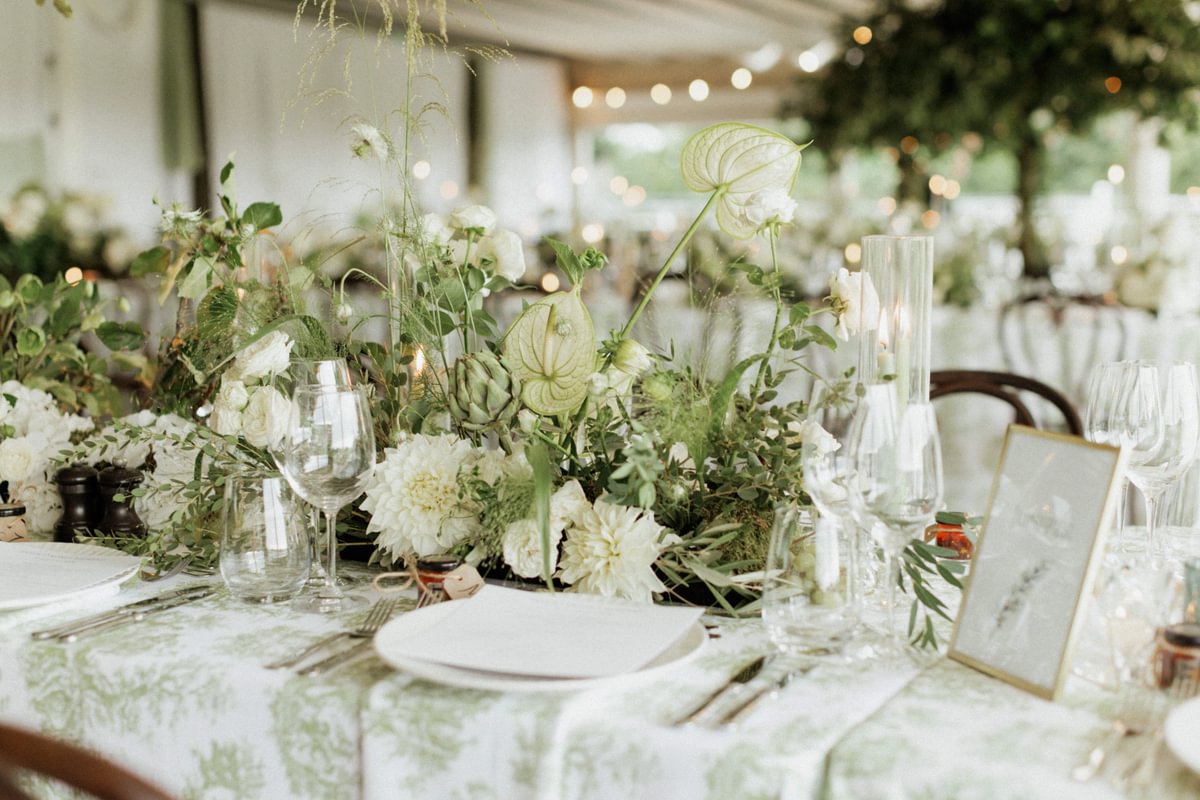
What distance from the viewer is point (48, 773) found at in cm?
75

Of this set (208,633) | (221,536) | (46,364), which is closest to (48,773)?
(208,633)

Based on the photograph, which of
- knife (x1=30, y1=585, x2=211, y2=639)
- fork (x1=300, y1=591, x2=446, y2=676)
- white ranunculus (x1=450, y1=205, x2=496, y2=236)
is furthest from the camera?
white ranunculus (x1=450, y1=205, x2=496, y2=236)

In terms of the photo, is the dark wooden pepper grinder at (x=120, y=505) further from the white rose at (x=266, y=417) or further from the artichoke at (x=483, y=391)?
the artichoke at (x=483, y=391)

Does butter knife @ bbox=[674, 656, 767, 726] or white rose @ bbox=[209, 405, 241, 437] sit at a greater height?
white rose @ bbox=[209, 405, 241, 437]

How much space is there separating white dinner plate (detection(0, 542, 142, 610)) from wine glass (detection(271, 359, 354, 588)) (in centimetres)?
19

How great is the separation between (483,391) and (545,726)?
1.36ft

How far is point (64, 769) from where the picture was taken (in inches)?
29.3

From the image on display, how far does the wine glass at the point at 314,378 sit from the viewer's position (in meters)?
1.19

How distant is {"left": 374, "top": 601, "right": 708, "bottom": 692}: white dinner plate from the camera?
0.91 meters

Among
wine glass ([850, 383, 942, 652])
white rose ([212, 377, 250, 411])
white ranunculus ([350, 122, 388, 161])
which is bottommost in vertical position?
wine glass ([850, 383, 942, 652])

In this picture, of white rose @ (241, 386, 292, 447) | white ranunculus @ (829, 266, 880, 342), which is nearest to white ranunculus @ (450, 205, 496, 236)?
white rose @ (241, 386, 292, 447)

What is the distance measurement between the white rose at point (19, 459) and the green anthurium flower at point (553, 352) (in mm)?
657

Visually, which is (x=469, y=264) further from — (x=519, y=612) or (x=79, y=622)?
(x=79, y=622)

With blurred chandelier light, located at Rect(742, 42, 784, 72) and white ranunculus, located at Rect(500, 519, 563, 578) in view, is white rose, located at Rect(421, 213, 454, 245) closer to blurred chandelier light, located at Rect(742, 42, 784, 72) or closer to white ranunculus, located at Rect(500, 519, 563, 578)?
white ranunculus, located at Rect(500, 519, 563, 578)
